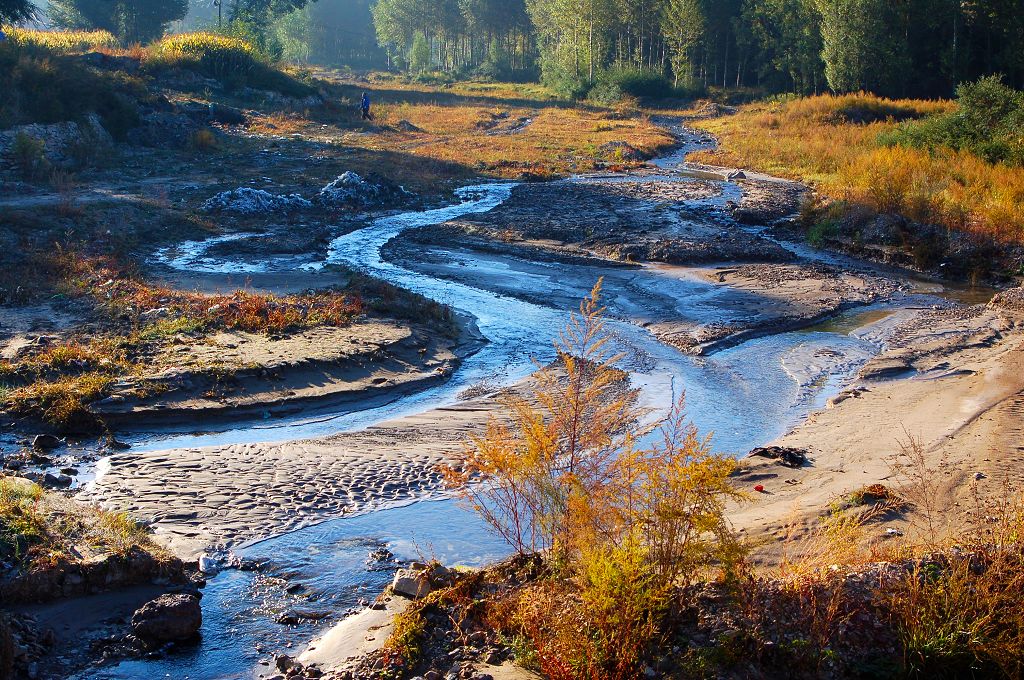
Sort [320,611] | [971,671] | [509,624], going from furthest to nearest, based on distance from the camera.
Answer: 1. [320,611]
2. [509,624]
3. [971,671]

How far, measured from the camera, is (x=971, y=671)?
18.9ft

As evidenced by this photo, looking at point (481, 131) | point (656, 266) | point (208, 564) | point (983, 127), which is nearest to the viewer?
point (208, 564)

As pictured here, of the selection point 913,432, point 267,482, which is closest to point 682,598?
point 267,482

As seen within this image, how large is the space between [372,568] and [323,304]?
822 centimetres

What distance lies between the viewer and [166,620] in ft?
21.6

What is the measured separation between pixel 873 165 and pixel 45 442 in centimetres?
2608

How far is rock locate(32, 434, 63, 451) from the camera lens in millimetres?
10086

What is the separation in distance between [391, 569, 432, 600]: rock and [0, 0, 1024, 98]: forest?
1634 inches

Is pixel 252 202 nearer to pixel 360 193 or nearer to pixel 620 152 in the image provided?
pixel 360 193

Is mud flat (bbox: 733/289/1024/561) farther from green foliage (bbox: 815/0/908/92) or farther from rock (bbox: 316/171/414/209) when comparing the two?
green foliage (bbox: 815/0/908/92)

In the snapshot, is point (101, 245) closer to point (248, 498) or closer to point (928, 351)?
point (248, 498)

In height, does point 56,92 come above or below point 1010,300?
above

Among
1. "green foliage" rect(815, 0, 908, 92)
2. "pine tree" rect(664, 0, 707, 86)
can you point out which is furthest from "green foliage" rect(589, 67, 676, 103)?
"green foliage" rect(815, 0, 908, 92)

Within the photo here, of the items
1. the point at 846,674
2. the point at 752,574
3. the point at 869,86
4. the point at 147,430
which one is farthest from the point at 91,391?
the point at 869,86
